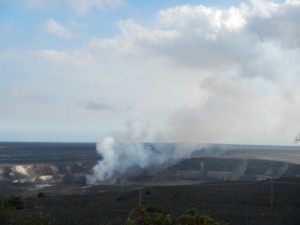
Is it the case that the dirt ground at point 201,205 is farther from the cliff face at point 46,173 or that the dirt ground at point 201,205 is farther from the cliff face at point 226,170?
the cliff face at point 46,173

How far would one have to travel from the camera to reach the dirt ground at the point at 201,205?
50.4 feet

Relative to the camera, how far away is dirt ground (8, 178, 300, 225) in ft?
50.4

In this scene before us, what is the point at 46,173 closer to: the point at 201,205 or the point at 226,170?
the point at 226,170

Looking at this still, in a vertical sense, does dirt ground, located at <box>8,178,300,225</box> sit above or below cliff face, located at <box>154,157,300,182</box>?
above

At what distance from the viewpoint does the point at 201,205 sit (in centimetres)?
2202

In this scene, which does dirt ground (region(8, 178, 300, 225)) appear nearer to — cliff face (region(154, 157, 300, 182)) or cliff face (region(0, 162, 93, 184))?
cliff face (region(154, 157, 300, 182))

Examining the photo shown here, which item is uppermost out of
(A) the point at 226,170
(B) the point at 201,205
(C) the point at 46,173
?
(B) the point at 201,205

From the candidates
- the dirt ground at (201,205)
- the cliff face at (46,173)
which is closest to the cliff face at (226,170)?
the cliff face at (46,173)

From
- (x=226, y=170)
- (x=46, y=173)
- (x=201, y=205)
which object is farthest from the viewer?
(x=226, y=170)

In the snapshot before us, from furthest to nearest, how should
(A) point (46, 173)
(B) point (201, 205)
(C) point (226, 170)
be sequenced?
(C) point (226, 170) → (A) point (46, 173) → (B) point (201, 205)

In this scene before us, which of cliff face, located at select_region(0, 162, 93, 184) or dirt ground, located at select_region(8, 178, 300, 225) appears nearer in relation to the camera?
dirt ground, located at select_region(8, 178, 300, 225)

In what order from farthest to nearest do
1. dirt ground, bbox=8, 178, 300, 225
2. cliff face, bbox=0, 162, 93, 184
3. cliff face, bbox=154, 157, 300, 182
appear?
1. cliff face, bbox=154, 157, 300, 182
2. cliff face, bbox=0, 162, 93, 184
3. dirt ground, bbox=8, 178, 300, 225

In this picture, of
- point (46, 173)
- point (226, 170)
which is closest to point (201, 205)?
point (46, 173)

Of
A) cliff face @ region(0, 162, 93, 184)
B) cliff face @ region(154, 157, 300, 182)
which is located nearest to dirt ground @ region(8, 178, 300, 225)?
cliff face @ region(154, 157, 300, 182)
